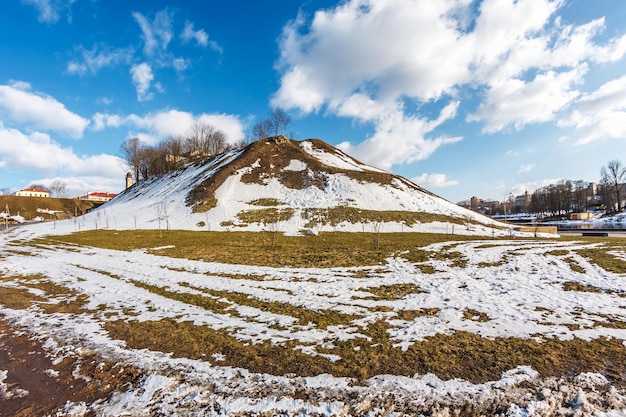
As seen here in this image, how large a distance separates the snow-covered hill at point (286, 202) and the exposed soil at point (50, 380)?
2728 centimetres

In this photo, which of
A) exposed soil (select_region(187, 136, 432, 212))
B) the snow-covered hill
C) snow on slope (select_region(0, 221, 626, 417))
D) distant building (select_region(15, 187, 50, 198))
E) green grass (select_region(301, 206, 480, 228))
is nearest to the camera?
snow on slope (select_region(0, 221, 626, 417))

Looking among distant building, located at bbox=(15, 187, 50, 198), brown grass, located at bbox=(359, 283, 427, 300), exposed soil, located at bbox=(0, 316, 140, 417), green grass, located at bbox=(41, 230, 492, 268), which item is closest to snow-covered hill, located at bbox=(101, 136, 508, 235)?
green grass, located at bbox=(41, 230, 492, 268)

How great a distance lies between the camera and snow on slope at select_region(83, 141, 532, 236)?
36625 mm

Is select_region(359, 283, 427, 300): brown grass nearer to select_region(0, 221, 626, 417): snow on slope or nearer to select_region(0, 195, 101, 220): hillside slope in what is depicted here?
select_region(0, 221, 626, 417): snow on slope

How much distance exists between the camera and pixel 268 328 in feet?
24.1

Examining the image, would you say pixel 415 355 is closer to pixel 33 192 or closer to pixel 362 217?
pixel 362 217

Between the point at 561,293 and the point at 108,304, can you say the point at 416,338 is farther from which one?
the point at 108,304

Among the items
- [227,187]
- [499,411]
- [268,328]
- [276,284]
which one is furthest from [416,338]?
[227,187]

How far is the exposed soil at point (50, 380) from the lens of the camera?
4.51 meters

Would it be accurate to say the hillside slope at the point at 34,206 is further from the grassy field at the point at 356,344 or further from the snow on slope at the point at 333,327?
the grassy field at the point at 356,344

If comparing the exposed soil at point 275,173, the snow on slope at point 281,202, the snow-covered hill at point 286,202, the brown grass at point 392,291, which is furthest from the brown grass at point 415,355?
the exposed soil at point 275,173

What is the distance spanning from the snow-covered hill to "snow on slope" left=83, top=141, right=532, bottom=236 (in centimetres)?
12

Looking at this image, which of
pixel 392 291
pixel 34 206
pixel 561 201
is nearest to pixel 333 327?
pixel 392 291

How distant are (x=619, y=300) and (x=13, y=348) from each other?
16642mm
